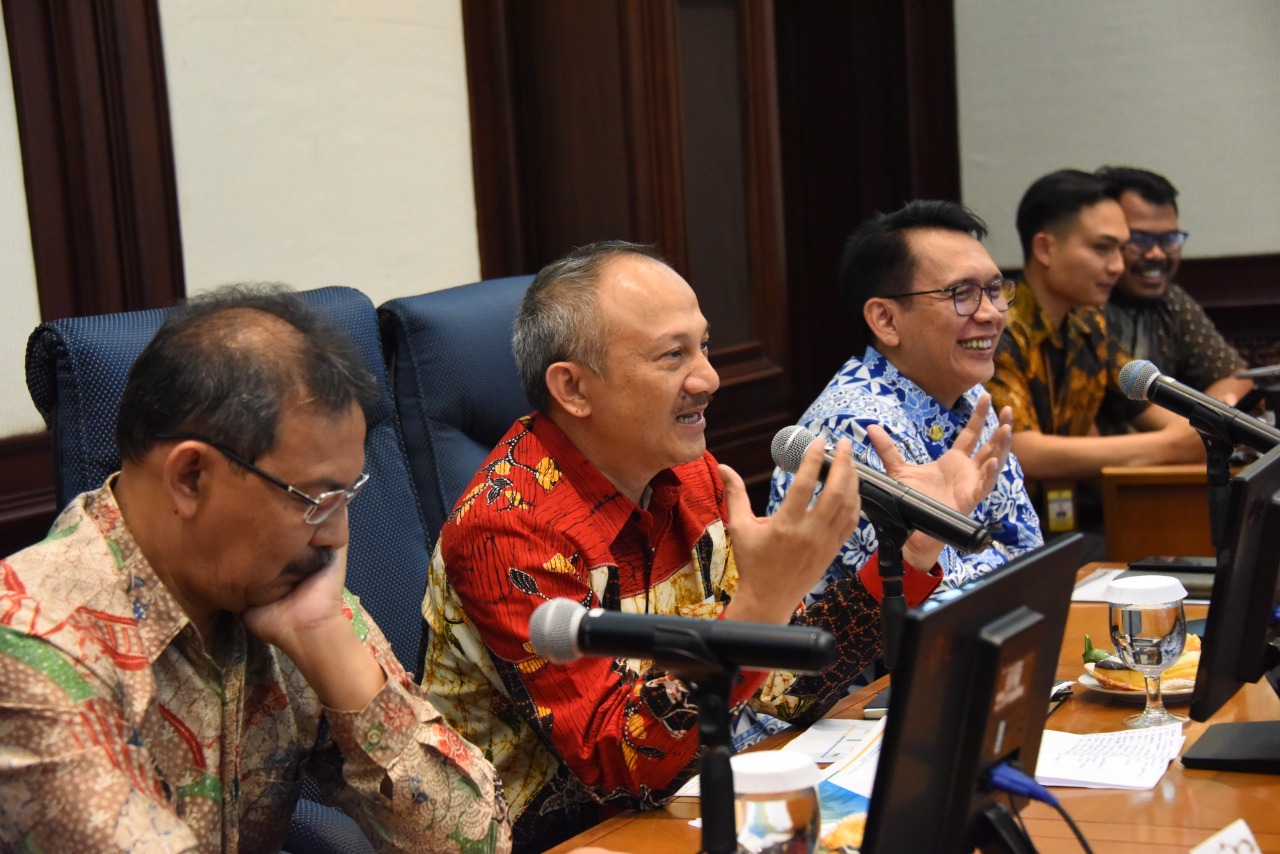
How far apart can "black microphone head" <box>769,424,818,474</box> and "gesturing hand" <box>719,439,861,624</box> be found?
0.60ft

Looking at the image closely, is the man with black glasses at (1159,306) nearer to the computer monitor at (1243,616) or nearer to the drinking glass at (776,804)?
the computer monitor at (1243,616)

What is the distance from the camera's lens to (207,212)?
2467 millimetres

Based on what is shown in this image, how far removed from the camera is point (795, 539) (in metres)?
1.44

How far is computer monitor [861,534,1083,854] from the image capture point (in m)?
0.96

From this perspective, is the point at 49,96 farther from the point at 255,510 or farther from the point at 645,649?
the point at 645,649

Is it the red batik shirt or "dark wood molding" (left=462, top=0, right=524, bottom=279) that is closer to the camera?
the red batik shirt

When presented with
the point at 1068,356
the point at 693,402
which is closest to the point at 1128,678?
the point at 693,402

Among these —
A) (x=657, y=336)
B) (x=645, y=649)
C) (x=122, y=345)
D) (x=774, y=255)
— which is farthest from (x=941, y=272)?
(x=645, y=649)

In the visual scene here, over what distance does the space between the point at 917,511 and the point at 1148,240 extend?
2.83 metres

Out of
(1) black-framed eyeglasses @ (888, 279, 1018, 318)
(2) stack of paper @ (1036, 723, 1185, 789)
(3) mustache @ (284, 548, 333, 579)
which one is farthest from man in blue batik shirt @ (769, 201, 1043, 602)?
(3) mustache @ (284, 548, 333, 579)

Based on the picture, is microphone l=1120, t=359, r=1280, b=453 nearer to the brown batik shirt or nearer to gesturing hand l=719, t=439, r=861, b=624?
gesturing hand l=719, t=439, r=861, b=624

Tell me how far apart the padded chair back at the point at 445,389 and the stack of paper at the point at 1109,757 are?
0.93m

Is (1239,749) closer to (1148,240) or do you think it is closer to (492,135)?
(492,135)

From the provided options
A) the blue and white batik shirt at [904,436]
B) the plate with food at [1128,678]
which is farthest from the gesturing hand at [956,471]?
the blue and white batik shirt at [904,436]
